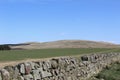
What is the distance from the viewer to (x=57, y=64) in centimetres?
1731

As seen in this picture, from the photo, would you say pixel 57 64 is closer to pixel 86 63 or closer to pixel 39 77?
pixel 39 77

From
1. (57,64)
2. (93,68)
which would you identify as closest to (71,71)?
(57,64)

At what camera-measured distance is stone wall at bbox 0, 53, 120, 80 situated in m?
13.4

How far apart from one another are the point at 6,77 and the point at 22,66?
47.6 inches

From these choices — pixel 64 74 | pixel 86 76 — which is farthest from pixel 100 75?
pixel 64 74

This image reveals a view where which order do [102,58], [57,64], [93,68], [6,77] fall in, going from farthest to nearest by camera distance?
1. [102,58]
2. [93,68]
3. [57,64]
4. [6,77]

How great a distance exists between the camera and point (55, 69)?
1708cm

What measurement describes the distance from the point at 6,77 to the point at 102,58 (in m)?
17.2

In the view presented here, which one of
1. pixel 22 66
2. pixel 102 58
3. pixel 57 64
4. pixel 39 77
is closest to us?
pixel 22 66

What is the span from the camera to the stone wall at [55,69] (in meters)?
13.4

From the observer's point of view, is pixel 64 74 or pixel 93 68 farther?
pixel 93 68

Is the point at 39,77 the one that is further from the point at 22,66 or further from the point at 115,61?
the point at 115,61

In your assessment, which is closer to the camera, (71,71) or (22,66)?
(22,66)

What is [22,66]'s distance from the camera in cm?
1369
